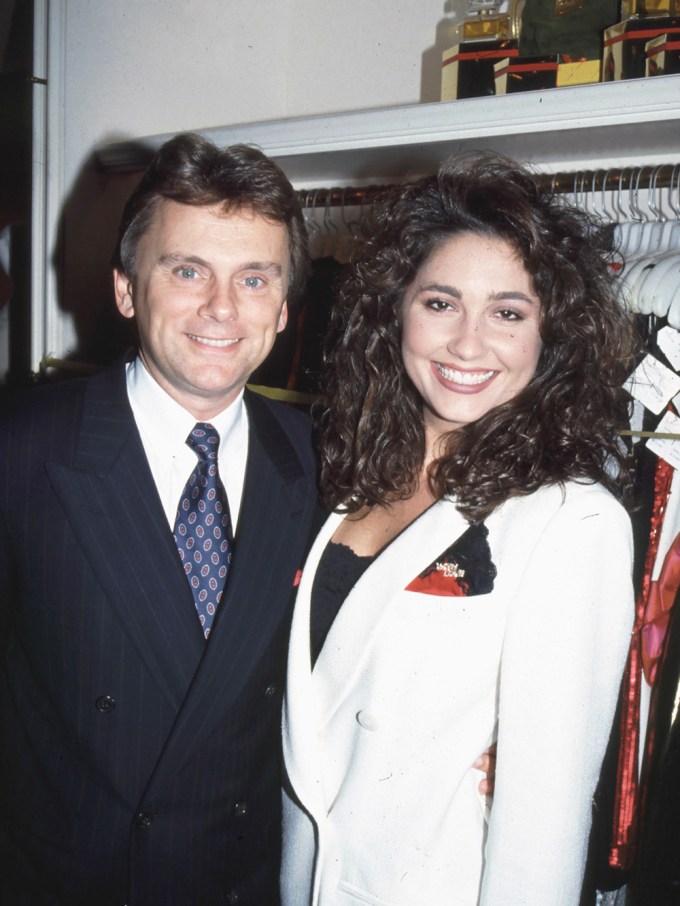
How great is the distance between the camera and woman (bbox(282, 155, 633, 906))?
1.09 metres

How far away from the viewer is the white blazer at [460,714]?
3.55 feet

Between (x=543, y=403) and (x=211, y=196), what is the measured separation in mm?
758

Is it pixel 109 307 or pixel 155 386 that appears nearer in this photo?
pixel 155 386

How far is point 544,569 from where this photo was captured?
113 centimetres

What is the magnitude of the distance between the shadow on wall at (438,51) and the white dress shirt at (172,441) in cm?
157

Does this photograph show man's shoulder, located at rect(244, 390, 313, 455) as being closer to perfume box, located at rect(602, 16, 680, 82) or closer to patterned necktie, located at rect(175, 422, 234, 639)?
patterned necktie, located at rect(175, 422, 234, 639)

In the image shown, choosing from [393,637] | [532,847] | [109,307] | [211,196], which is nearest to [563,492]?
[393,637]

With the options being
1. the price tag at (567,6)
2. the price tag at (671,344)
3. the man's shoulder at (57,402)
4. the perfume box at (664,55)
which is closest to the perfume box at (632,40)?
the perfume box at (664,55)

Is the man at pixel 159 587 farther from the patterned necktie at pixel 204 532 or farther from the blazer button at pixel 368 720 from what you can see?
the blazer button at pixel 368 720

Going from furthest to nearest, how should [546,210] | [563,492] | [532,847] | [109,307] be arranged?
[109,307] < [546,210] < [563,492] < [532,847]

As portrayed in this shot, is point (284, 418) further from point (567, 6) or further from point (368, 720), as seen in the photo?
point (567, 6)

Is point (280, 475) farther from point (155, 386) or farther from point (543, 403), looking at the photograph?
point (543, 403)

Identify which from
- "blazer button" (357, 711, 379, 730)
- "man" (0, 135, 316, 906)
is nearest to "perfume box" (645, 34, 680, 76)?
"man" (0, 135, 316, 906)

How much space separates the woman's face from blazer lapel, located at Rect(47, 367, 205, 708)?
1.88 ft
